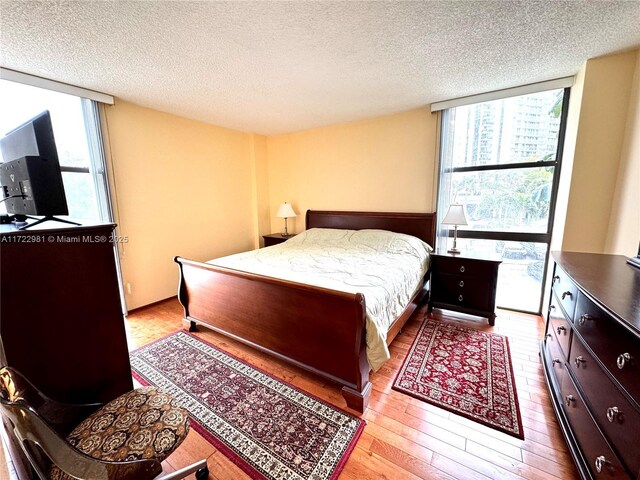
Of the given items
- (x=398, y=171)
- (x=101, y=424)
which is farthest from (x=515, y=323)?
(x=101, y=424)

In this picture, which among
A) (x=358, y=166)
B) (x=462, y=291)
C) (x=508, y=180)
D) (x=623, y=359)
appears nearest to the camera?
(x=623, y=359)

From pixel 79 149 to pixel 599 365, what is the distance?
412 cm

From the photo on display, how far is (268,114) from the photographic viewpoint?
327cm

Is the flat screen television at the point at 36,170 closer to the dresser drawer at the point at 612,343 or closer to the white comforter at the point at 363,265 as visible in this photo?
the white comforter at the point at 363,265

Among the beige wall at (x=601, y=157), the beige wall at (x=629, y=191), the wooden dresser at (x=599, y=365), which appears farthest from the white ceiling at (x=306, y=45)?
the wooden dresser at (x=599, y=365)

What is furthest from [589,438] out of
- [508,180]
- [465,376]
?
[508,180]

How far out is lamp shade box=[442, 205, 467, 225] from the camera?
2.75m

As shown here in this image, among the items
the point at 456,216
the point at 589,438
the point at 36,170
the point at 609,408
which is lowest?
the point at 589,438

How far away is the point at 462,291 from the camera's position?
Result: 2.74 meters

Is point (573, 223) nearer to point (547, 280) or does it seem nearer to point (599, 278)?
point (547, 280)

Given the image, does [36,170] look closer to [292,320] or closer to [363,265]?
[292,320]

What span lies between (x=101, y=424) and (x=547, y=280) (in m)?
3.63

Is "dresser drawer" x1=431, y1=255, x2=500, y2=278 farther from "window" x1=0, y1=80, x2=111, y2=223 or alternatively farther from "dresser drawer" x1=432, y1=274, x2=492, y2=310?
"window" x1=0, y1=80, x2=111, y2=223

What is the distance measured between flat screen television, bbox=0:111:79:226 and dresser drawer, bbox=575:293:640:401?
2.25 metres
